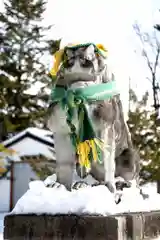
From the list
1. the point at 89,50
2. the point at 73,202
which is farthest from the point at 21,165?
the point at 73,202

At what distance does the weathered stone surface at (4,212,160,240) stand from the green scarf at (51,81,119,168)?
1.50ft

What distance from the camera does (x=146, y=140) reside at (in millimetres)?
11281

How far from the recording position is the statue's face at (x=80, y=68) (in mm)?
3076

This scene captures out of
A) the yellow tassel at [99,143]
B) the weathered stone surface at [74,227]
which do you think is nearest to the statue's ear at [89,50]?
the yellow tassel at [99,143]

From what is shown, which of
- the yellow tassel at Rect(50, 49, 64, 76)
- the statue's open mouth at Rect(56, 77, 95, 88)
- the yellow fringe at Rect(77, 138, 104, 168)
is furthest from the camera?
the yellow tassel at Rect(50, 49, 64, 76)

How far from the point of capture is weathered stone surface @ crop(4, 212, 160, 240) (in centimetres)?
262

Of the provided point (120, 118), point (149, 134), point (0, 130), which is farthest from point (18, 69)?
point (120, 118)

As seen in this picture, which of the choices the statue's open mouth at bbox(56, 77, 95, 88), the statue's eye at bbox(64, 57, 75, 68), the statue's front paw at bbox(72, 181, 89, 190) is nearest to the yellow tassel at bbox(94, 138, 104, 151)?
the statue's front paw at bbox(72, 181, 89, 190)

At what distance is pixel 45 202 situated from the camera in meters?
2.82

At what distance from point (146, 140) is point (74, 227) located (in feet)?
28.8

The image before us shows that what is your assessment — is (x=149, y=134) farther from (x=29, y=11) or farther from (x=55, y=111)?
(x=29, y=11)

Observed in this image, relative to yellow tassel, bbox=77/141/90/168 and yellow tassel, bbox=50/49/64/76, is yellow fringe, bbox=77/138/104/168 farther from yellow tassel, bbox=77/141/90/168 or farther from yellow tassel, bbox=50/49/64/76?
yellow tassel, bbox=50/49/64/76

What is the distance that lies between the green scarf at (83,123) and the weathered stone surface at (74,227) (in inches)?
18.0

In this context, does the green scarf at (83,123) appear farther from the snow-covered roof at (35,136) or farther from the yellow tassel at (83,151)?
the snow-covered roof at (35,136)
